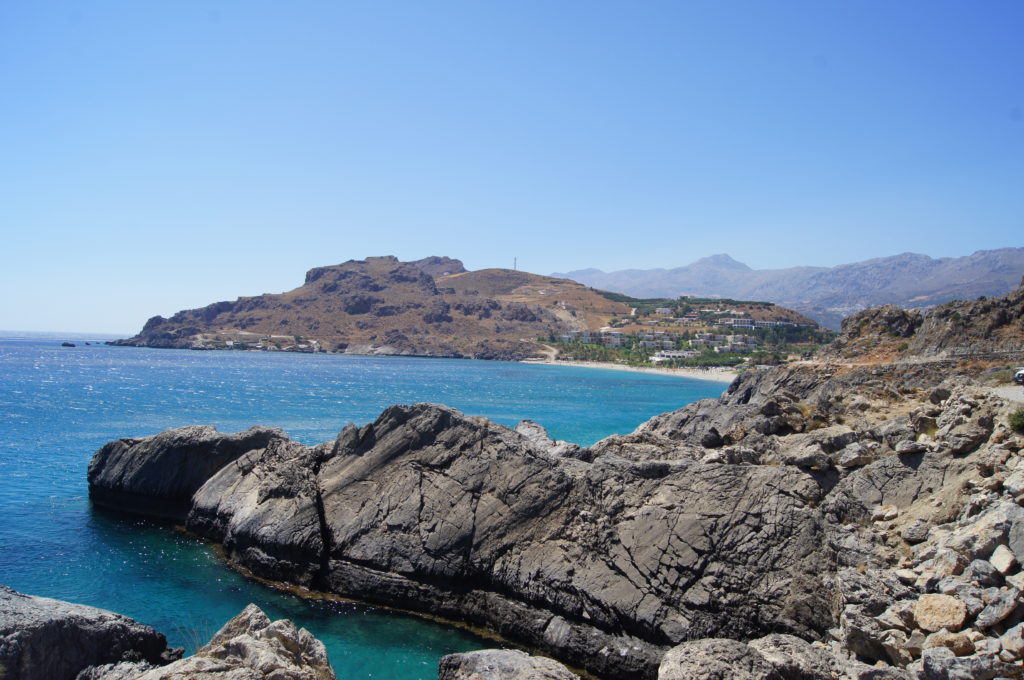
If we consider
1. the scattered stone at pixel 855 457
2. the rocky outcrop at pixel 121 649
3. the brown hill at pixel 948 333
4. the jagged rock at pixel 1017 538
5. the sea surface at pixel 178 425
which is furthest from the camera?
the brown hill at pixel 948 333

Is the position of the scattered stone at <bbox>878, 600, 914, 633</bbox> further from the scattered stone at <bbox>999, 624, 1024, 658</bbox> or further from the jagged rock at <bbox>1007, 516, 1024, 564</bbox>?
the jagged rock at <bbox>1007, 516, 1024, 564</bbox>

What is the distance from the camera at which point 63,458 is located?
100 feet

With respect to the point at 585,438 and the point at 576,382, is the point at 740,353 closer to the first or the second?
the point at 576,382

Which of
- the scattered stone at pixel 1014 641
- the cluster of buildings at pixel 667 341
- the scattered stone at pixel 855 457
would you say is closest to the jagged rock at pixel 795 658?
the scattered stone at pixel 1014 641

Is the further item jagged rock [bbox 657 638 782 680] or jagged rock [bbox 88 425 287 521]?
jagged rock [bbox 88 425 287 521]

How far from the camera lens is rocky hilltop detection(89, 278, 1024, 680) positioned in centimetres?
1046

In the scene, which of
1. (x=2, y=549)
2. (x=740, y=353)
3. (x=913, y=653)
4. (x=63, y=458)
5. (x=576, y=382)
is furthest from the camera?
(x=740, y=353)

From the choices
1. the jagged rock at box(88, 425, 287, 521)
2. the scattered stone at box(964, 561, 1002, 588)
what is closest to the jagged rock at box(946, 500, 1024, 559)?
the scattered stone at box(964, 561, 1002, 588)

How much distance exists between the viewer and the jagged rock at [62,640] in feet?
30.8

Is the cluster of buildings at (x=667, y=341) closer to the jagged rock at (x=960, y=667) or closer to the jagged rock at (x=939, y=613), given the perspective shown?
the jagged rock at (x=939, y=613)

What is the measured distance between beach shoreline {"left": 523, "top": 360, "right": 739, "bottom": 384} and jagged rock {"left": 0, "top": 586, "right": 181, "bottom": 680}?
105647 mm

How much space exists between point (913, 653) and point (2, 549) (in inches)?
875

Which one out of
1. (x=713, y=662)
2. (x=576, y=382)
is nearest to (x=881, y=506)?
(x=713, y=662)

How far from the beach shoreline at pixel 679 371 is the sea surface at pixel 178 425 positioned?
2026 cm
